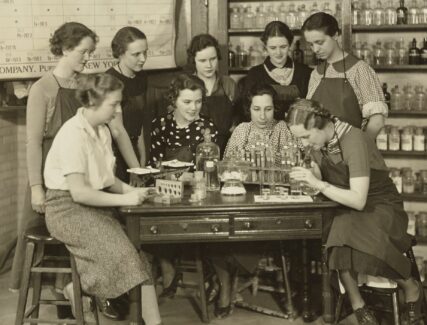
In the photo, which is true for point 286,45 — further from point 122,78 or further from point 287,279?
point 287,279

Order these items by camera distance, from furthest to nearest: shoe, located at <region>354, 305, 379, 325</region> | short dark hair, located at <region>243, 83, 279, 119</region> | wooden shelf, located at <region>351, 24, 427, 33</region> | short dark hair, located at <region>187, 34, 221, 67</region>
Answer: wooden shelf, located at <region>351, 24, 427, 33</region>
short dark hair, located at <region>187, 34, 221, 67</region>
short dark hair, located at <region>243, 83, 279, 119</region>
shoe, located at <region>354, 305, 379, 325</region>

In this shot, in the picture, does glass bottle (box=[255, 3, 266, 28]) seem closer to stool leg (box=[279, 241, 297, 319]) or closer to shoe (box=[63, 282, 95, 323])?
stool leg (box=[279, 241, 297, 319])

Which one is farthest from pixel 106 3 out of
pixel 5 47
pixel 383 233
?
pixel 383 233

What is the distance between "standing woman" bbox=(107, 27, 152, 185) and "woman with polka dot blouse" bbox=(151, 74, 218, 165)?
187 millimetres

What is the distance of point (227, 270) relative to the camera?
4.57 meters

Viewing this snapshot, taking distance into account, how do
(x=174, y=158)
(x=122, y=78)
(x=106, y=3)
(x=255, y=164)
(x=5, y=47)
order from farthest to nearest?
(x=106, y=3) → (x=5, y=47) → (x=122, y=78) → (x=174, y=158) → (x=255, y=164)

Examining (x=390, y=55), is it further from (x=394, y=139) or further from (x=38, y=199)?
(x=38, y=199)

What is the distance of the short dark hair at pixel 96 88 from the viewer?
3660mm

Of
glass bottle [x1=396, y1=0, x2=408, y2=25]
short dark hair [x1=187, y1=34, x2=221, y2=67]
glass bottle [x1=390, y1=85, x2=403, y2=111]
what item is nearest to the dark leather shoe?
short dark hair [x1=187, y1=34, x2=221, y2=67]

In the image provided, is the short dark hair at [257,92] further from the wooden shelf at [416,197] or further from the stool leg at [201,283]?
the wooden shelf at [416,197]

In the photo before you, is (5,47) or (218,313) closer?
(218,313)

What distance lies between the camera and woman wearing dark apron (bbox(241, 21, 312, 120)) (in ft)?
16.1

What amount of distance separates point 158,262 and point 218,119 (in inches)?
40.2

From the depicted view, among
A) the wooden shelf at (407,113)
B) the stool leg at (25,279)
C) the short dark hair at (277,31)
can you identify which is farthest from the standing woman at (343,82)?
the stool leg at (25,279)
